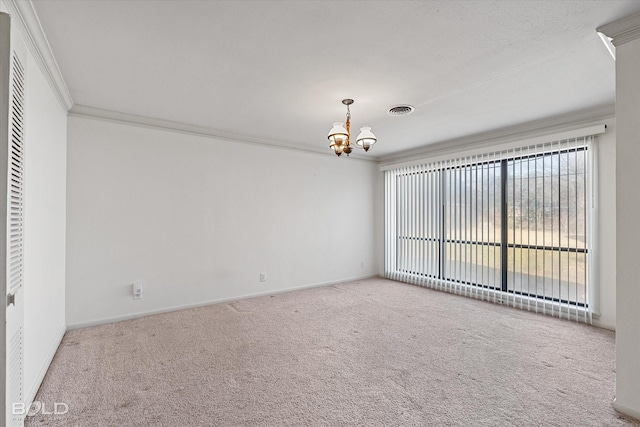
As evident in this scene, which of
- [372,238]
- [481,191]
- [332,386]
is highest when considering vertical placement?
[481,191]

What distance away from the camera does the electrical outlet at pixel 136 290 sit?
3961 mm

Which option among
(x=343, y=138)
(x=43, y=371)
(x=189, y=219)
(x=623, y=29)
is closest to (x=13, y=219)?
(x=43, y=371)

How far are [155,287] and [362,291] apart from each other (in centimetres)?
315

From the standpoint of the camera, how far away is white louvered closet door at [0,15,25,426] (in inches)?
57.0

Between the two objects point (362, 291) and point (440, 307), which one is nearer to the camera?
point (440, 307)

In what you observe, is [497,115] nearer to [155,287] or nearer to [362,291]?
[362,291]

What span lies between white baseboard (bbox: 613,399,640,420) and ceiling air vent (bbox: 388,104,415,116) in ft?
10.00

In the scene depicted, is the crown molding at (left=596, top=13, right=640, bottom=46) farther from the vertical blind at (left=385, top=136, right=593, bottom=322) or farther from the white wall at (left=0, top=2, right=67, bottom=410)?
the white wall at (left=0, top=2, right=67, bottom=410)

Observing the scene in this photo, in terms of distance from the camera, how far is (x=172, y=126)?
4199 mm

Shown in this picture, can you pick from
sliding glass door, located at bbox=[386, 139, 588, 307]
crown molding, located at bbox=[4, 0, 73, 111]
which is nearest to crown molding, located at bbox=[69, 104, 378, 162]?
crown molding, located at bbox=[4, 0, 73, 111]

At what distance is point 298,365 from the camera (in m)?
2.75

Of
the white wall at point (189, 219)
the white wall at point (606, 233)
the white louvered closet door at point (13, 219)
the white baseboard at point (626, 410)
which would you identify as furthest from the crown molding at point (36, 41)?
the white wall at point (606, 233)

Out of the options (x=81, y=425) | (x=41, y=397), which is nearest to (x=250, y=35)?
(x=81, y=425)

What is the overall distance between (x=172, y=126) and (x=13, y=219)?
286cm
